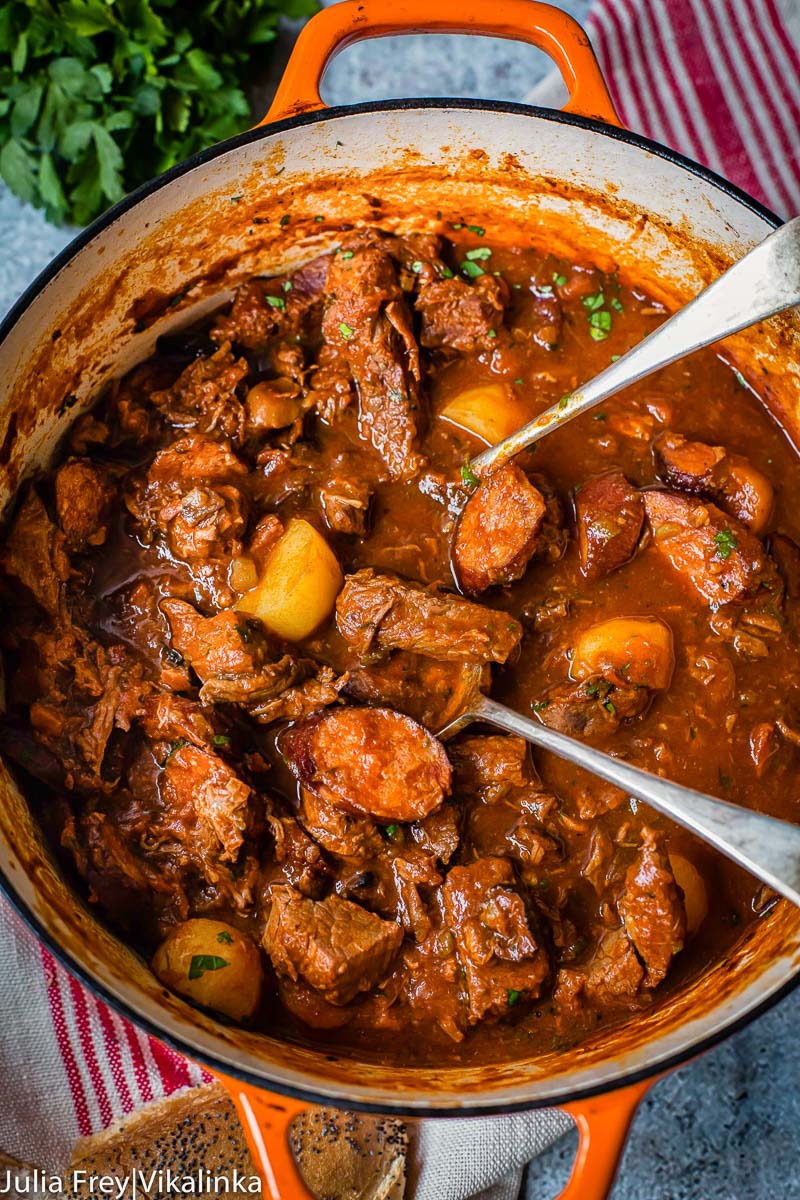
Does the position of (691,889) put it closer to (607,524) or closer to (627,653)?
(627,653)

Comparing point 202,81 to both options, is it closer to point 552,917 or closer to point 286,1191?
point 552,917

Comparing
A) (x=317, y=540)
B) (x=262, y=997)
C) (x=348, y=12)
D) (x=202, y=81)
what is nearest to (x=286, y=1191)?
(x=262, y=997)

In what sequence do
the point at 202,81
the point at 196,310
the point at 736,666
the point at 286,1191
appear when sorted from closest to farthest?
the point at 286,1191
the point at 736,666
the point at 196,310
the point at 202,81

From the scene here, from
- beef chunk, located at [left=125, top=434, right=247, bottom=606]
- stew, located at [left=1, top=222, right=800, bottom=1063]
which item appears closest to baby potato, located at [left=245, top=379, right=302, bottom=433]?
stew, located at [left=1, top=222, right=800, bottom=1063]

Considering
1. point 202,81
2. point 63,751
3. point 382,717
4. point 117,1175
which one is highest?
point 202,81

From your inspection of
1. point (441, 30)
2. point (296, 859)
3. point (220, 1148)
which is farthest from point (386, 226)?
point (220, 1148)

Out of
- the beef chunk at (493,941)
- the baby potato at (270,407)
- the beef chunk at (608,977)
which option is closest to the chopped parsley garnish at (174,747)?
the beef chunk at (493,941)

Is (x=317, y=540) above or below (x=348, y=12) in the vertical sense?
below
